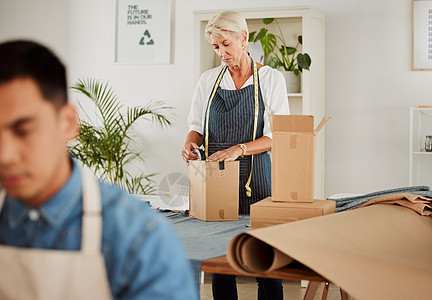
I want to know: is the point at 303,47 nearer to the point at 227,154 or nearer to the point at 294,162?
the point at 227,154

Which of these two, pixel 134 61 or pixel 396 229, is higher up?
pixel 134 61

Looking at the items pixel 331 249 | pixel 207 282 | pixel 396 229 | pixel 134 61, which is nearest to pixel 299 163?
pixel 396 229

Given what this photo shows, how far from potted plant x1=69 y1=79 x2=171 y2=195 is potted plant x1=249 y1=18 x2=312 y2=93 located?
3.51ft

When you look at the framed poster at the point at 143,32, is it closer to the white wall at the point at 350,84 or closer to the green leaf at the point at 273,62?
the white wall at the point at 350,84

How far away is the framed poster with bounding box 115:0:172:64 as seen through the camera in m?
5.47

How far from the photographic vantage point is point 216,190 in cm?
231

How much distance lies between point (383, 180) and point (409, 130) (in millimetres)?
473

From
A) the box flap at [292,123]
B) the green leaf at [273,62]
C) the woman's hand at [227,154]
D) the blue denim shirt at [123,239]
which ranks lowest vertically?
the blue denim shirt at [123,239]

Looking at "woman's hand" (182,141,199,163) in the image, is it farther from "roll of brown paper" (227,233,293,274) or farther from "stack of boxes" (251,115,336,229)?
"roll of brown paper" (227,233,293,274)

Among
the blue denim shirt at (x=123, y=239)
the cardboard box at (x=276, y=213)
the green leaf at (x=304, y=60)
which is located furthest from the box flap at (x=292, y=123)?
the green leaf at (x=304, y=60)

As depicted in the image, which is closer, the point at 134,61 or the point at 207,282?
the point at 207,282

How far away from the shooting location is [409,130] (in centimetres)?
506

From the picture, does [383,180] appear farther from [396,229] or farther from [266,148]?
[396,229]

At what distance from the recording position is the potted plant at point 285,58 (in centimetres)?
468
